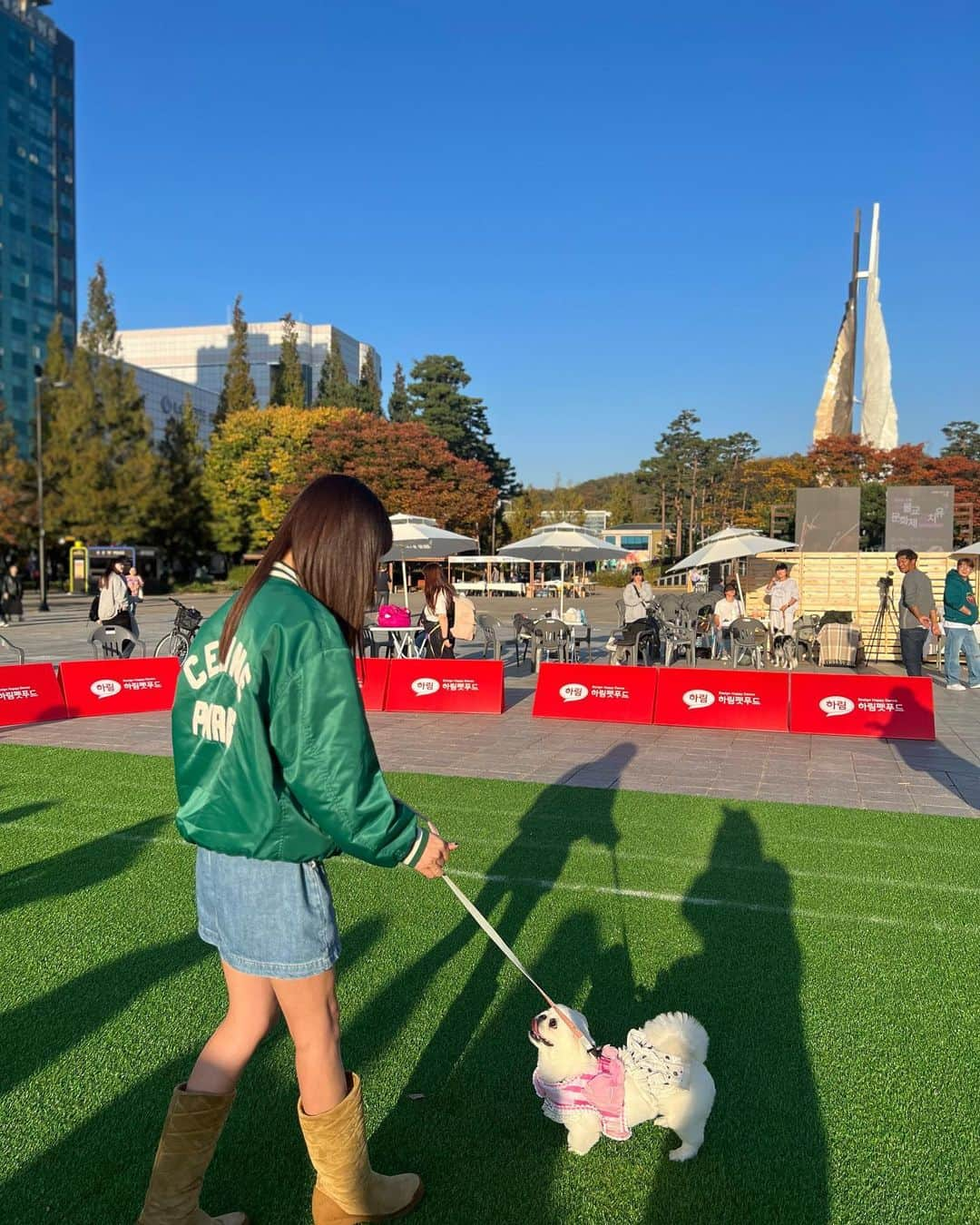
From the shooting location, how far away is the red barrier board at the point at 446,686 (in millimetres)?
11172

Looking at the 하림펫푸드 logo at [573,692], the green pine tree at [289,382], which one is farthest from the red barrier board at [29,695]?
the green pine tree at [289,382]

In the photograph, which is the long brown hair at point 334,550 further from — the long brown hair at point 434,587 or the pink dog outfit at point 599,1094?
the long brown hair at point 434,587

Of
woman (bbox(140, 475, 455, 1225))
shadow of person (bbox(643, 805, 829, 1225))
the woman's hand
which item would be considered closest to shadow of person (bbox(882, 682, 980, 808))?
shadow of person (bbox(643, 805, 829, 1225))

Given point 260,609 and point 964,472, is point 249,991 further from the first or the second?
point 964,472

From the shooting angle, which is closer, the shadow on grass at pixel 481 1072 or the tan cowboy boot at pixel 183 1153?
the tan cowboy boot at pixel 183 1153

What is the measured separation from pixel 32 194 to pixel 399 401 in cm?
3397

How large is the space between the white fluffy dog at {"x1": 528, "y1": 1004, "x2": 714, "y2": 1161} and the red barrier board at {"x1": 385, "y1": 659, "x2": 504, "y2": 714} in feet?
27.8

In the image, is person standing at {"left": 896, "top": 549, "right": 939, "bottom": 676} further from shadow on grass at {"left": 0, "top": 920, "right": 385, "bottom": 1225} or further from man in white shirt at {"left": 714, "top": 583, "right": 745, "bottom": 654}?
shadow on grass at {"left": 0, "top": 920, "right": 385, "bottom": 1225}

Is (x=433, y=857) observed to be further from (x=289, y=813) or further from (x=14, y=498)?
(x=14, y=498)

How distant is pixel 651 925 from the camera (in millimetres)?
4484

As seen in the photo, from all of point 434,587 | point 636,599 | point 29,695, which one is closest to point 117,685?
point 29,695

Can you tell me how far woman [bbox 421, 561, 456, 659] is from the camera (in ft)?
→ 42.4

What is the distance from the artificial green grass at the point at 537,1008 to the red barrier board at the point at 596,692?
13.4ft

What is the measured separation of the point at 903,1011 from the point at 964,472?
45990 mm
